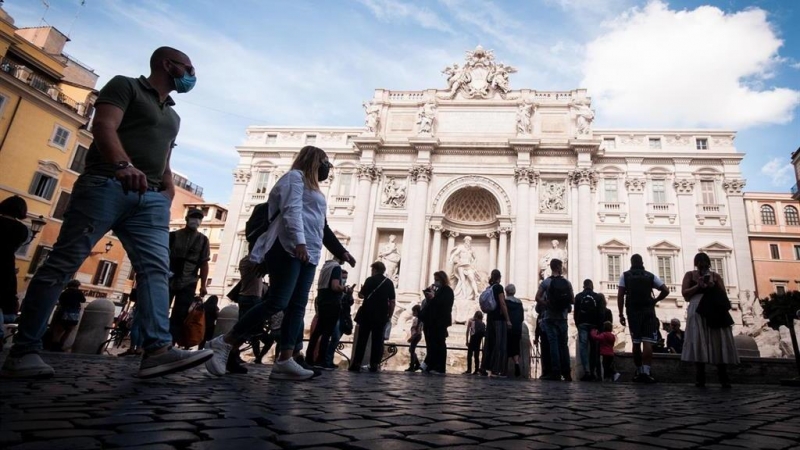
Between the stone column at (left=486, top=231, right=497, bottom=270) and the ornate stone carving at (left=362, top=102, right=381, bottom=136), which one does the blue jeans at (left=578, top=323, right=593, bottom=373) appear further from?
the ornate stone carving at (left=362, top=102, right=381, bottom=136)

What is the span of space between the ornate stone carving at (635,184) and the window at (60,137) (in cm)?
2981

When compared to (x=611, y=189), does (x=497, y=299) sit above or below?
below

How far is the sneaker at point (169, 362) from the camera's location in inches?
129

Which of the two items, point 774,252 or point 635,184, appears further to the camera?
point 774,252

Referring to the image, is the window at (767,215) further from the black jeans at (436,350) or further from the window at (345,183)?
the black jeans at (436,350)

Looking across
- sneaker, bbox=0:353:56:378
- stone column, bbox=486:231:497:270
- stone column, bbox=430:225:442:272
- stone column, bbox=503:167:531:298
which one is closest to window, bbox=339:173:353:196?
stone column, bbox=430:225:442:272

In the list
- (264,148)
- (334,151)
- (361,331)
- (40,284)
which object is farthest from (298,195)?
(264,148)

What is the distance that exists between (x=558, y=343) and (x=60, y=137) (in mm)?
26233

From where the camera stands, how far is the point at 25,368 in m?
3.03

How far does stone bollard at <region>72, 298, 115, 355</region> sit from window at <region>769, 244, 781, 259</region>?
143 ft

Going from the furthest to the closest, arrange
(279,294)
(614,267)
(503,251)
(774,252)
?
(774,252) < (503,251) < (614,267) < (279,294)

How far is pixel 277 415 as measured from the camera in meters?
2.21

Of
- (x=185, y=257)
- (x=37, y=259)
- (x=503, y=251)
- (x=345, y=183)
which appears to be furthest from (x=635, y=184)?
(x=37, y=259)

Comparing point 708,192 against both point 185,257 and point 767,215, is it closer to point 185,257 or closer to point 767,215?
point 767,215
